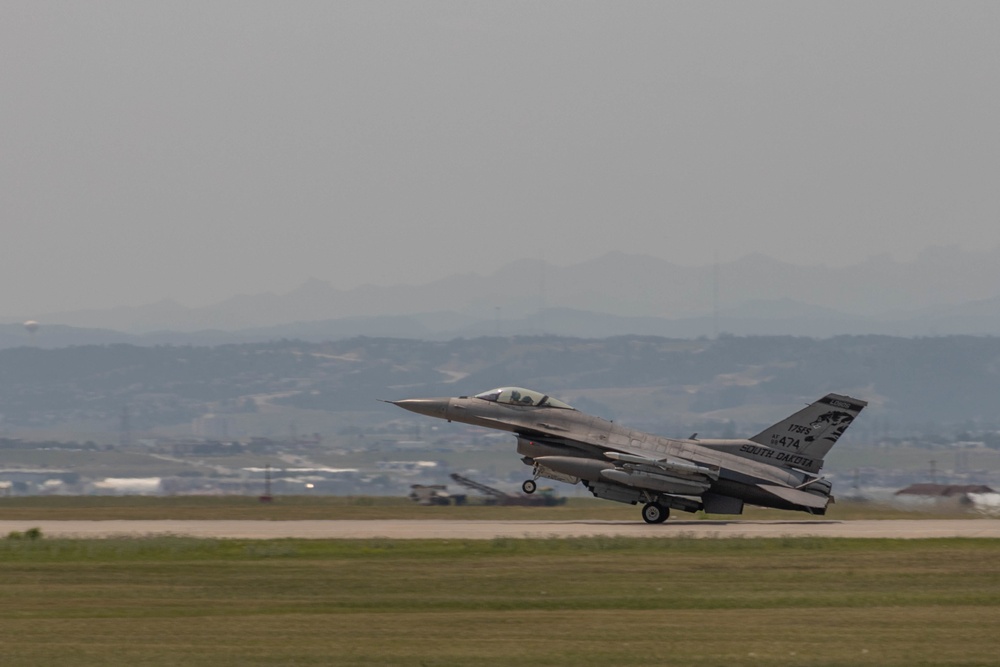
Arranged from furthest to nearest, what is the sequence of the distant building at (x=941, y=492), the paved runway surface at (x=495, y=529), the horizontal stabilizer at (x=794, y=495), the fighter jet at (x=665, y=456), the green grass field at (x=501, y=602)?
the distant building at (x=941, y=492)
the horizontal stabilizer at (x=794, y=495)
the fighter jet at (x=665, y=456)
the paved runway surface at (x=495, y=529)
the green grass field at (x=501, y=602)

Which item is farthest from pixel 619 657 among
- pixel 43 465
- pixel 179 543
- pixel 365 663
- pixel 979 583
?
pixel 43 465

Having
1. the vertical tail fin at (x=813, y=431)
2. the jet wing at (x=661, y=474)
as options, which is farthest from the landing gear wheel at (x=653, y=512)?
the vertical tail fin at (x=813, y=431)

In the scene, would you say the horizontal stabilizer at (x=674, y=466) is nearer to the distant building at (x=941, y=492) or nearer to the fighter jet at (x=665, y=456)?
the fighter jet at (x=665, y=456)

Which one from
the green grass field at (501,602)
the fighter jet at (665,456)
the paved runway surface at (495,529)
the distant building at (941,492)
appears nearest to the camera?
the green grass field at (501,602)

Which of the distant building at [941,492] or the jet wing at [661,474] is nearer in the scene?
the jet wing at [661,474]

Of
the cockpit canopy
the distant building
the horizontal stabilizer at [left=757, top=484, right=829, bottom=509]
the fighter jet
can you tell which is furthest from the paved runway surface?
the distant building

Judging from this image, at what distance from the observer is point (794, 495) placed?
130 ft

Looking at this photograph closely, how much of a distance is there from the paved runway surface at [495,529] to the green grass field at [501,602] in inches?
97.8

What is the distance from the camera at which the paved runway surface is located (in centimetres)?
3519

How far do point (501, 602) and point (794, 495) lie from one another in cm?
1869

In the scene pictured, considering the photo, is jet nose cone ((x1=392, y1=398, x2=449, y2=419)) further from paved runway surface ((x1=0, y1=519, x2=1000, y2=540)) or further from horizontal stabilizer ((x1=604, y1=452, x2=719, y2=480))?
horizontal stabilizer ((x1=604, y1=452, x2=719, y2=480))

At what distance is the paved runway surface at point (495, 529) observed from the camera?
35188 millimetres

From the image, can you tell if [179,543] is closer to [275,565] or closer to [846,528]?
[275,565]

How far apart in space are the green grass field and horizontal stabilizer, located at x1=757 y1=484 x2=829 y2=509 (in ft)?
20.4
